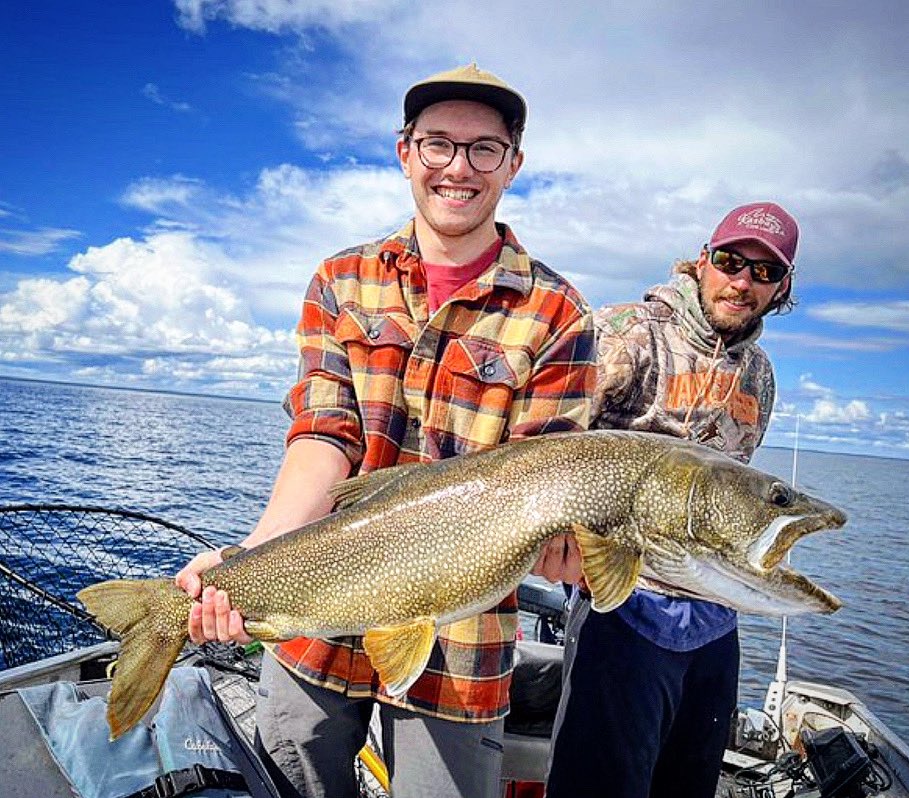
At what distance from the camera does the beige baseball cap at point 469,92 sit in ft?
10.7

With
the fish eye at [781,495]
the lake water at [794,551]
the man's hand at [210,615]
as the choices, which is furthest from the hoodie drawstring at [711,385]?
the lake water at [794,551]

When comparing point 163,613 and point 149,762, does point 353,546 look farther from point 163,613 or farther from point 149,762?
point 149,762

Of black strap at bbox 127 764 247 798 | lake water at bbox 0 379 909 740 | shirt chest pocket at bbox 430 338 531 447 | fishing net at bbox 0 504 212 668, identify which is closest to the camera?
black strap at bbox 127 764 247 798

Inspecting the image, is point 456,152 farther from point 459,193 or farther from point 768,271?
point 768,271

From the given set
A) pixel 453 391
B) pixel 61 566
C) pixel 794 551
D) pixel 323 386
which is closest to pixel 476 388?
pixel 453 391

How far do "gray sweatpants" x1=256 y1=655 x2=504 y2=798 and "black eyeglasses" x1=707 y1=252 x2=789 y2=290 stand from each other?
299 cm

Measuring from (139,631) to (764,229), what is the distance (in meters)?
3.97

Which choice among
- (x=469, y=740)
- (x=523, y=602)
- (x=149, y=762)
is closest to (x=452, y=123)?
(x=469, y=740)

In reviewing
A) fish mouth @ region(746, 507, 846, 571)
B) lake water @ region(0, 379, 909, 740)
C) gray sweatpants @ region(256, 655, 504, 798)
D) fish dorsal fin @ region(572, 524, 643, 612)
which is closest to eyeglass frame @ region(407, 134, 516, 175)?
fish dorsal fin @ region(572, 524, 643, 612)

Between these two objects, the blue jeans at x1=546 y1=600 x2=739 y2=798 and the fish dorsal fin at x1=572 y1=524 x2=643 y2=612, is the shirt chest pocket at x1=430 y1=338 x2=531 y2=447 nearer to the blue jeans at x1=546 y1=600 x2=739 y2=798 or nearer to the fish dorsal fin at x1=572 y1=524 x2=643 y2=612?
the fish dorsal fin at x1=572 y1=524 x2=643 y2=612

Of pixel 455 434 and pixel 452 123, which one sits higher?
pixel 452 123

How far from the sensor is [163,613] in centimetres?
298

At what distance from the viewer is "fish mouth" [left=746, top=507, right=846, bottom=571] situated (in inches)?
109

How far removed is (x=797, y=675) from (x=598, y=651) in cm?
1184
